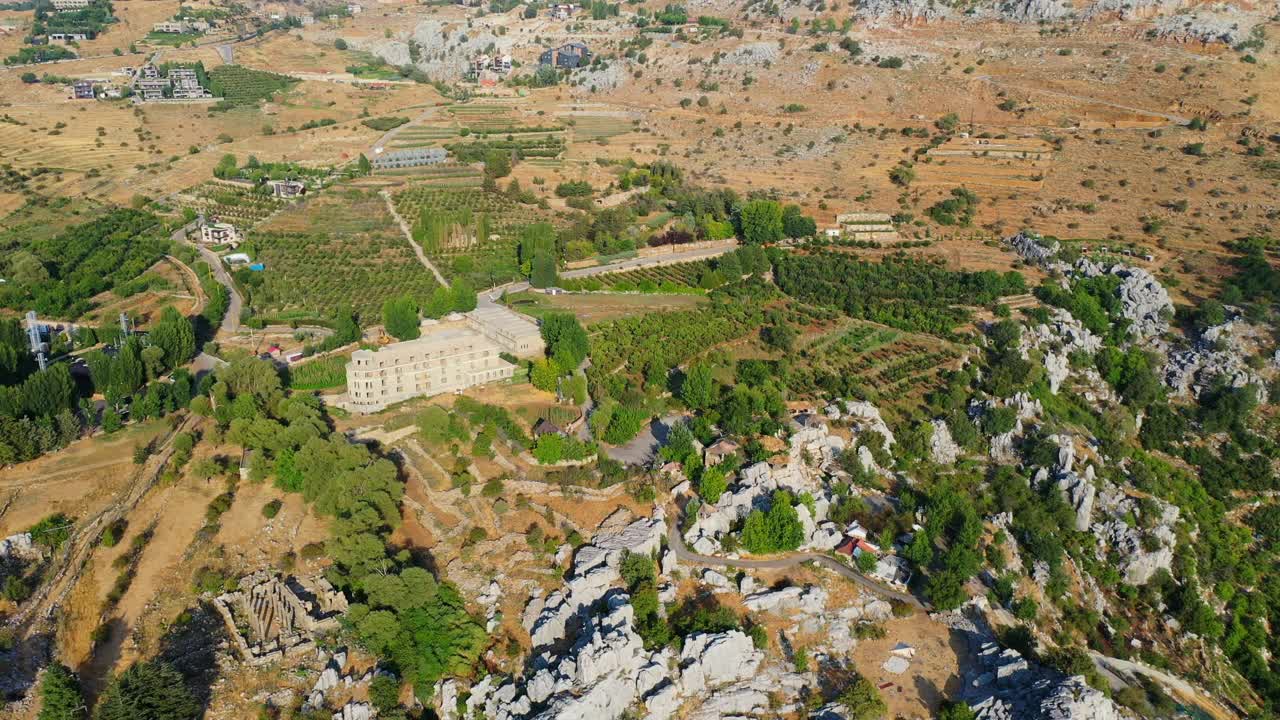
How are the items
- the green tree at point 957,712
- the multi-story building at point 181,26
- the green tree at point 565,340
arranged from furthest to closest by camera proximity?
the multi-story building at point 181,26
the green tree at point 565,340
the green tree at point 957,712

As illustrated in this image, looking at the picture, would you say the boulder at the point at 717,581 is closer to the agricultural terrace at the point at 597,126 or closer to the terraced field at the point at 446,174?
the terraced field at the point at 446,174

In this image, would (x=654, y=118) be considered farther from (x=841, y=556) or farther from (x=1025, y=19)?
(x=841, y=556)

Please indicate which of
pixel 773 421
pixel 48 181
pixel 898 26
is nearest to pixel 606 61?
pixel 898 26

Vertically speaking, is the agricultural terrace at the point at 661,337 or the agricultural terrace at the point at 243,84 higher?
the agricultural terrace at the point at 243,84

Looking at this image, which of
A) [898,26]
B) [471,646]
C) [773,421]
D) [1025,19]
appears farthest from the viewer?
[898,26]

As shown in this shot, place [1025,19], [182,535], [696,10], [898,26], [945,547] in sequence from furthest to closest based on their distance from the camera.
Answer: [696,10]
[898,26]
[1025,19]
[945,547]
[182,535]

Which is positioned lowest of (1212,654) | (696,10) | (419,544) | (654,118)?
(1212,654)

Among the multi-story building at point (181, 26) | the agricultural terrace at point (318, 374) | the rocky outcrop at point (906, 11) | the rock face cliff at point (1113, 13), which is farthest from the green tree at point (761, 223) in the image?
the multi-story building at point (181, 26)

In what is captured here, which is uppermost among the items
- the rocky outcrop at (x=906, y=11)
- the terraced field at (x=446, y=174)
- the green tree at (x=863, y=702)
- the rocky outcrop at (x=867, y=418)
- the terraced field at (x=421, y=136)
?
the rocky outcrop at (x=906, y=11)

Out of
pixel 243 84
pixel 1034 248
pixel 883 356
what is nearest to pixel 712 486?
pixel 883 356
